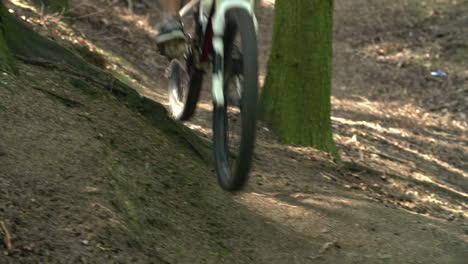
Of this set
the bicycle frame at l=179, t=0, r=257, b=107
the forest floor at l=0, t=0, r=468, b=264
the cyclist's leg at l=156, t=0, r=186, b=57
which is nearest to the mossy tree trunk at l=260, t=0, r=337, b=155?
the forest floor at l=0, t=0, r=468, b=264

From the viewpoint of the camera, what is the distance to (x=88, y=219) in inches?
137

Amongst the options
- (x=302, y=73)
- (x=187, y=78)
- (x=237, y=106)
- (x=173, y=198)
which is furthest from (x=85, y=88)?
(x=302, y=73)

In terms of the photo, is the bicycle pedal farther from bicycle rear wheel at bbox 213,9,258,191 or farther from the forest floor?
bicycle rear wheel at bbox 213,9,258,191

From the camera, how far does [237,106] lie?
3.59 metres

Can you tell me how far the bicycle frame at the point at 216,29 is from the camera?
11.6 feet

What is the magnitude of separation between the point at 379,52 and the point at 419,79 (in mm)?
1421

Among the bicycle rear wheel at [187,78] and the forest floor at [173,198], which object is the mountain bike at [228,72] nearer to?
the bicycle rear wheel at [187,78]

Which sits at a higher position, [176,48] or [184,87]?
[176,48]

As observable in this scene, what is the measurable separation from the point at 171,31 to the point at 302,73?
2.91 metres

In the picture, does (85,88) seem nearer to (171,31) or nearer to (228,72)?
(171,31)

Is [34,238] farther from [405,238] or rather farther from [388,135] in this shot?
[388,135]

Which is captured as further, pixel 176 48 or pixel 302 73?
pixel 302 73

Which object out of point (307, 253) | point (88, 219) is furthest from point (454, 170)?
point (88, 219)

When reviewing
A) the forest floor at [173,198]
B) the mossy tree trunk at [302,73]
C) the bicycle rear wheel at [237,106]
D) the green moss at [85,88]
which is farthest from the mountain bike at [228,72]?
the mossy tree trunk at [302,73]
